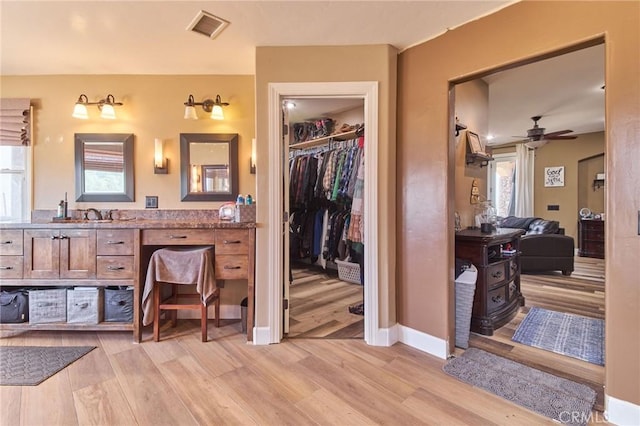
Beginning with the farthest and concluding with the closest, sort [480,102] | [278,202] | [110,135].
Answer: [480,102]
[110,135]
[278,202]

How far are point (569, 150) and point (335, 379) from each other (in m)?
7.26

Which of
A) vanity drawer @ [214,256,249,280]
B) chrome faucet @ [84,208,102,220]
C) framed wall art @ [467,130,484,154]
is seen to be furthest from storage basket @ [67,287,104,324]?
framed wall art @ [467,130,484,154]

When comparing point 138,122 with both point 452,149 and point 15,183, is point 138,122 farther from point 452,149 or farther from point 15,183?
point 452,149

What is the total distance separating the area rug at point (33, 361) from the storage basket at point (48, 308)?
0.21m

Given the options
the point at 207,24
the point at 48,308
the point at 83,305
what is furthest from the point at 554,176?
the point at 48,308

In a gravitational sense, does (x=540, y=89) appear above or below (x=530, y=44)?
above

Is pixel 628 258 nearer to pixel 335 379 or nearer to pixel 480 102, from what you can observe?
pixel 335 379

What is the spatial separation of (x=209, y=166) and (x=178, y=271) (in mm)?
1069

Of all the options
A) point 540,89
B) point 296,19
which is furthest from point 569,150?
point 296,19

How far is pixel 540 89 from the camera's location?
3.63m

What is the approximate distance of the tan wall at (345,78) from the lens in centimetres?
227

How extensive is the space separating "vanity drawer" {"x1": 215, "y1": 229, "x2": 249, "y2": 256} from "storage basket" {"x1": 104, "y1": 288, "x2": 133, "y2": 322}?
0.86 metres

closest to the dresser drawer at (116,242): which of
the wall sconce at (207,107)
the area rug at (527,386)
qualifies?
the wall sconce at (207,107)

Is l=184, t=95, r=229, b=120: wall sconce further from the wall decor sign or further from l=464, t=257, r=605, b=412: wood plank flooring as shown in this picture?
the wall decor sign
